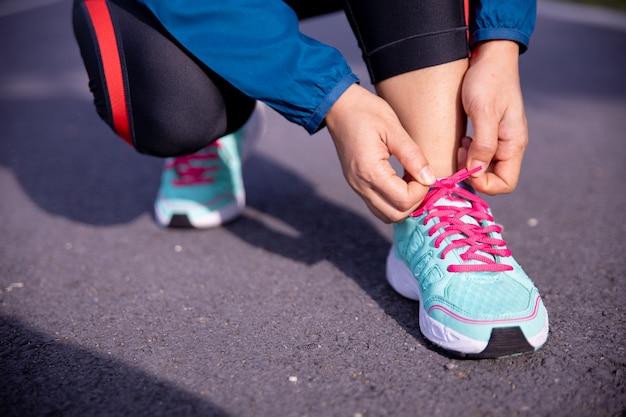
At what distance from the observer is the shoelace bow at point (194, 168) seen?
1.48 metres

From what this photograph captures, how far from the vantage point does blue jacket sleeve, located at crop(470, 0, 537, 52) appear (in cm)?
102

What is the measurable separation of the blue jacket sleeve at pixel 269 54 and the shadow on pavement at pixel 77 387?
494 mm

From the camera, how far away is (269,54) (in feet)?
3.21

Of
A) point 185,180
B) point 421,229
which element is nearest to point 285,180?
point 185,180

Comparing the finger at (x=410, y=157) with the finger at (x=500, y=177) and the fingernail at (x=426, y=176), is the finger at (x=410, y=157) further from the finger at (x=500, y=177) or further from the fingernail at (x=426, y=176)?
the finger at (x=500, y=177)

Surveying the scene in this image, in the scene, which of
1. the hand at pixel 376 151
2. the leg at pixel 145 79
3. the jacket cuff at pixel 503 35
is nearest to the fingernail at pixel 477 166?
the hand at pixel 376 151

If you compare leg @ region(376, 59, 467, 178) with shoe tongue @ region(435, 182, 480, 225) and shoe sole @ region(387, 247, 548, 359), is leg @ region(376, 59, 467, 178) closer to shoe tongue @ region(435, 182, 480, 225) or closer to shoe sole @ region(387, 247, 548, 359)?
shoe tongue @ region(435, 182, 480, 225)

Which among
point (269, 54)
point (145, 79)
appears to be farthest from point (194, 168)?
point (269, 54)

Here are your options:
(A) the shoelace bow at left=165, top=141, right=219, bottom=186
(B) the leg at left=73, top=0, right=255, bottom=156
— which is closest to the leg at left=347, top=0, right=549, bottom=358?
(B) the leg at left=73, top=0, right=255, bottom=156

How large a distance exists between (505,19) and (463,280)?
18.6 inches

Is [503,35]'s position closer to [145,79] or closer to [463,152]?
[463,152]

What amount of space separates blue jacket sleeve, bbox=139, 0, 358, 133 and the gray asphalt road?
1.27 ft

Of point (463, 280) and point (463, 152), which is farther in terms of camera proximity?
point (463, 152)

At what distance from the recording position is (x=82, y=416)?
82 centimetres
